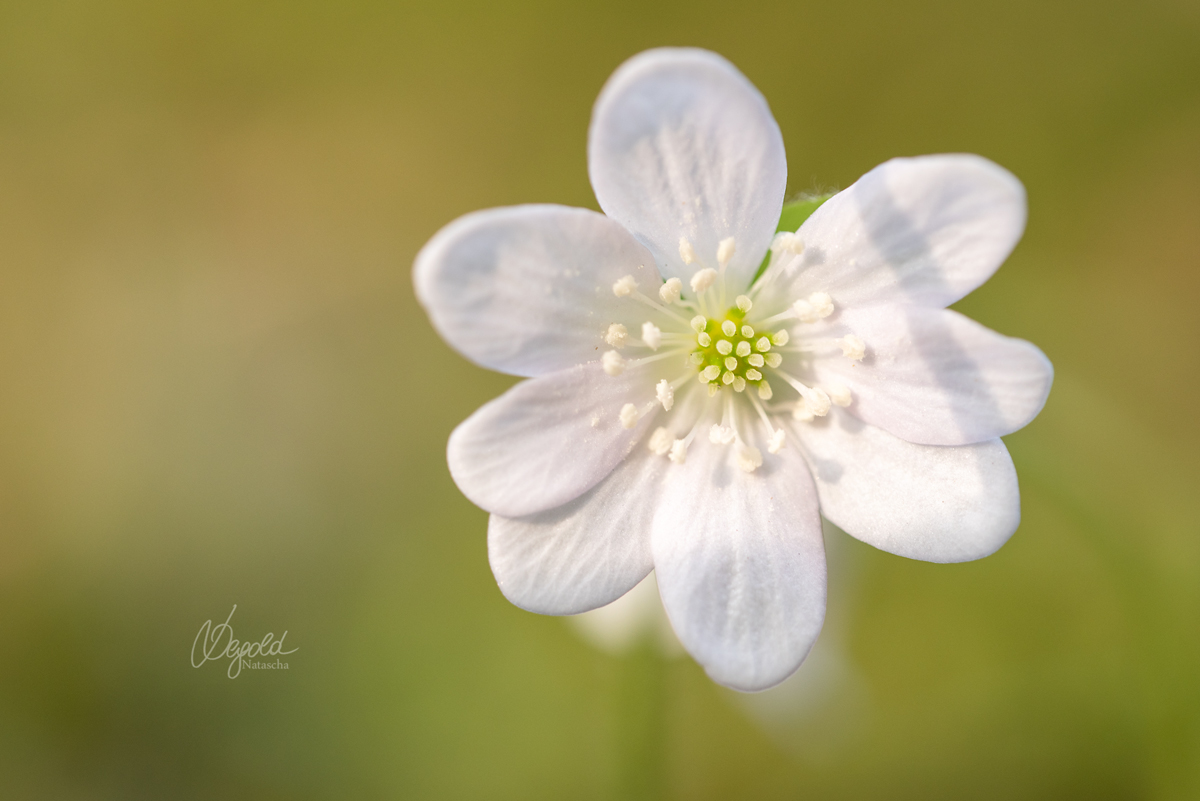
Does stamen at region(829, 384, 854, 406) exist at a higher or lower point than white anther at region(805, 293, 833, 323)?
lower

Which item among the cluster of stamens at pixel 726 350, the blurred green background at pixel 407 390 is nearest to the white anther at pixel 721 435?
the cluster of stamens at pixel 726 350

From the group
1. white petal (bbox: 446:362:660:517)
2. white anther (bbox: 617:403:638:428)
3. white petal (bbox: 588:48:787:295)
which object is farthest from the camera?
white anther (bbox: 617:403:638:428)

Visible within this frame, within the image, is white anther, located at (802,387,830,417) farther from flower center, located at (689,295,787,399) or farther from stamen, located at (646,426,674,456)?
stamen, located at (646,426,674,456)

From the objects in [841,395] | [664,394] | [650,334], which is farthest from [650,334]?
[841,395]

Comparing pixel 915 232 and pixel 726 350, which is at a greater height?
pixel 915 232

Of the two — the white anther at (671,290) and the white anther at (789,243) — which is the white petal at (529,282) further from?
the white anther at (789,243)

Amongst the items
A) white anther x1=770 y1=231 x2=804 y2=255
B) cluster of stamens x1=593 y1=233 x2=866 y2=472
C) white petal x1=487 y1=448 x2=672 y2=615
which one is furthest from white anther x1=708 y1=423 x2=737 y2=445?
white anther x1=770 y1=231 x2=804 y2=255

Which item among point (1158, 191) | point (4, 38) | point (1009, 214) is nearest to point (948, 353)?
point (1009, 214)

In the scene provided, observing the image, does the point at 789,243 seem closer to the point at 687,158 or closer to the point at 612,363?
the point at 687,158
